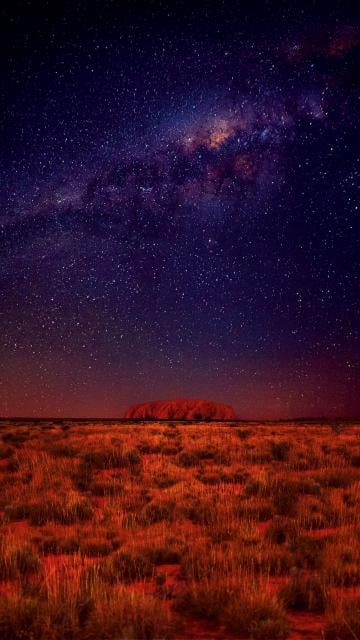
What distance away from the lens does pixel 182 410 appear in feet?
595

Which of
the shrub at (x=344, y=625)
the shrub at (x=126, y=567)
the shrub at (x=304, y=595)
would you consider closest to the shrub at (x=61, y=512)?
the shrub at (x=126, y=567)

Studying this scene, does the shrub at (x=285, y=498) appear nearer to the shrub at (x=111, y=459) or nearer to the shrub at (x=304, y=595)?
the shrub at (x=304, y=595)

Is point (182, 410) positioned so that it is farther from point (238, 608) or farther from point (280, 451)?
point (238, 608)

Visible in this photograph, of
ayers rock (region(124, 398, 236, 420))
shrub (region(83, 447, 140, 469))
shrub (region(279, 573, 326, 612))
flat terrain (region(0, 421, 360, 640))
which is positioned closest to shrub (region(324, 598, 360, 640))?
flat terrain (region(0, 421, 360, 640))

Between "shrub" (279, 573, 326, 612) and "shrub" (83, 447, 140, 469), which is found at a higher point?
"shrub" (83, 447, 140, 469)

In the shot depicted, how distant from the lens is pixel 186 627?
5.32 metres

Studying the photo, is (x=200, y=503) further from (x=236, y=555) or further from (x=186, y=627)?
(x=186, y=627)

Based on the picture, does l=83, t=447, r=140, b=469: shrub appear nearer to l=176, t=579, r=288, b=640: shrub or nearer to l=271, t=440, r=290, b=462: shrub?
l=271, t=440, r=290, b=462: shrub

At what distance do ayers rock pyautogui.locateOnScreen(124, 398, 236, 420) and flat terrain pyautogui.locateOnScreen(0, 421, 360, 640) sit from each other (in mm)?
150129

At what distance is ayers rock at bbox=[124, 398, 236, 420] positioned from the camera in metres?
172

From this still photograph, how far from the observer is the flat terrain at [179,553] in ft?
Answer: 17.1

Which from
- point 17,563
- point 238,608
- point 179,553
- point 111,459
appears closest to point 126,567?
point 179,553

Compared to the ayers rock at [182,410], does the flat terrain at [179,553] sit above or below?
below

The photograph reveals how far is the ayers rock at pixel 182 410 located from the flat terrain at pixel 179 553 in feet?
493
